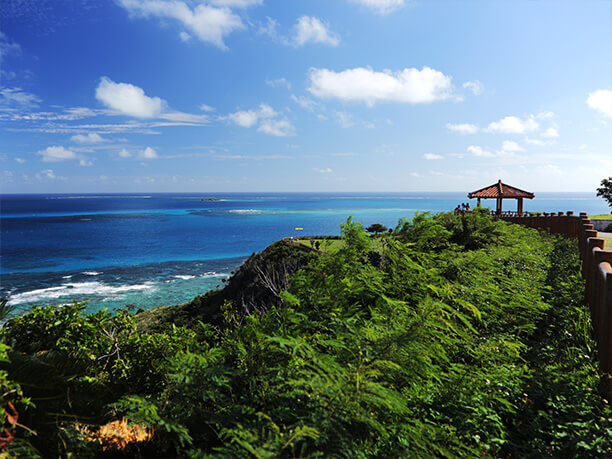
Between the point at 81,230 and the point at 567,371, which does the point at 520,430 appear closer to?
the point at 567,371

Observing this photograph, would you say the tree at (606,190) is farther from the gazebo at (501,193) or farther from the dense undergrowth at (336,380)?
the dense undergrowth at (336,380)

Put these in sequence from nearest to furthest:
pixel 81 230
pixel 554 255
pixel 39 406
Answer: pixel 39 406 < pixel 554 255 < pixel 81 230

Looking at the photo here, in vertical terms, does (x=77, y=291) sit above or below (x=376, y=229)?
below

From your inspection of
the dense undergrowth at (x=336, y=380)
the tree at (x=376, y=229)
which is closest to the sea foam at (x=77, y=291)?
the tree at (x=376, y=229)

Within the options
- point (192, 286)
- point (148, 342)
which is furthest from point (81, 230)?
point (148, 342)

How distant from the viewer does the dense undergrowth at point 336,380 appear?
245 cm

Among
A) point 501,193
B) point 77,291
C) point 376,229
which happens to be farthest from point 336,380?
point 77,291

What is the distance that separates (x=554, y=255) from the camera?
11.1m

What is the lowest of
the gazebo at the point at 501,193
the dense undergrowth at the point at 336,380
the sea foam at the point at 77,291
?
the sea foam at the point at 77,291

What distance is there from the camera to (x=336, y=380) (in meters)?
2.44

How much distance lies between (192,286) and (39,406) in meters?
45.7

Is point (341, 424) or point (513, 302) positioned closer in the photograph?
point (341, 424)

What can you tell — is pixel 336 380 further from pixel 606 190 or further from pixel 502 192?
pixel 606 190

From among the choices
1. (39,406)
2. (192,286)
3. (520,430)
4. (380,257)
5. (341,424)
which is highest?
(380,257)
